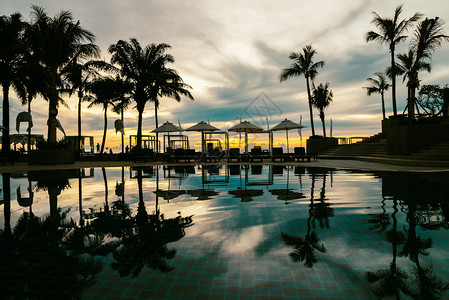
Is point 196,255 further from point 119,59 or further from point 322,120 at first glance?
point 322,120

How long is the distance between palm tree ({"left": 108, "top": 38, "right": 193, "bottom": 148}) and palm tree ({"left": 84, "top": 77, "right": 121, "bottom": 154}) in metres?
1.99

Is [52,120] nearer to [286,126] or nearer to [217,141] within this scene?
[217,141]

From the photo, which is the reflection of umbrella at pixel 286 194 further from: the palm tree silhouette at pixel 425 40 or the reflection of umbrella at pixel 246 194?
the palm tree silhouette at pixel 425 40

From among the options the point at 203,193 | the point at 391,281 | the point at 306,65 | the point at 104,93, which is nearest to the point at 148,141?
the point at 104,93

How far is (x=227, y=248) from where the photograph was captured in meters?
3.18

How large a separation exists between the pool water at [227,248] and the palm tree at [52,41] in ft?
44.4

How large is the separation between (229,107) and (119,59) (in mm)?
11468

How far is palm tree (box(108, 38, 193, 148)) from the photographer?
75.4 ft

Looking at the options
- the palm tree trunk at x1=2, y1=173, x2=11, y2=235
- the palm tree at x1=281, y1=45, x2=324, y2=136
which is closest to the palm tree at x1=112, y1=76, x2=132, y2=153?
the palm tree at x1=281, y1=45, x2=324, y2=136

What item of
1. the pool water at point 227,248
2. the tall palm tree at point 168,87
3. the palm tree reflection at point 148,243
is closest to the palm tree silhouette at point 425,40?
the pool water at point 227,248

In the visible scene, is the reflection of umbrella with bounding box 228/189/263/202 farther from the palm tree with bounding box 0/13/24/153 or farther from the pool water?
the palm tree with bounding box 0/13/24/153

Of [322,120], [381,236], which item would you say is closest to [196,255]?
[381,236]

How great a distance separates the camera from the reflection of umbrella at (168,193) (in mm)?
6398

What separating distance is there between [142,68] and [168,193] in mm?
19215
